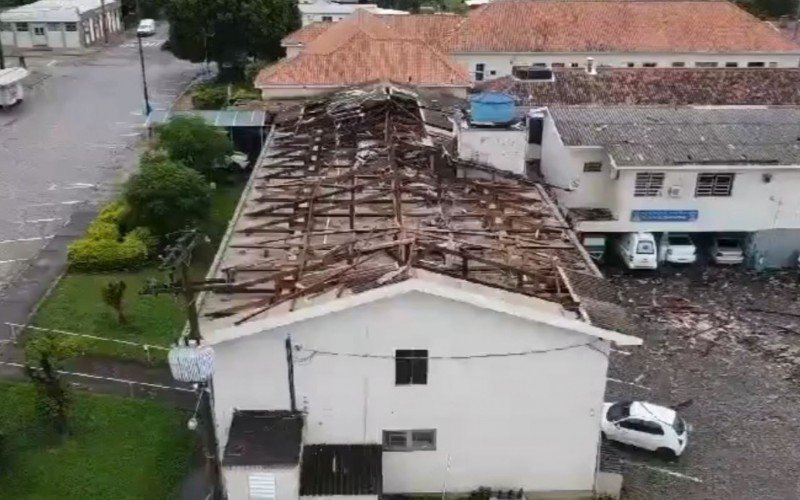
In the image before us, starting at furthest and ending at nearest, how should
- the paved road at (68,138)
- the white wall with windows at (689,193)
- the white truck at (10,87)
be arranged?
the white truck at (10,87) < the paved road at (68,138) < the white wall with windows at (689,193)

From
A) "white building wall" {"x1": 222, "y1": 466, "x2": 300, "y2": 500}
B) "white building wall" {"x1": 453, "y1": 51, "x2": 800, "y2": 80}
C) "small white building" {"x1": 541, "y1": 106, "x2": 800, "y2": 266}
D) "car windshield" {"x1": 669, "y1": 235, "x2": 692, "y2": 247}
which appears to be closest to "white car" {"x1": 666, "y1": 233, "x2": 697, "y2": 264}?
"car windshield" {"x1": 669, "y1": 235, "x2": 692, "y2": 247}

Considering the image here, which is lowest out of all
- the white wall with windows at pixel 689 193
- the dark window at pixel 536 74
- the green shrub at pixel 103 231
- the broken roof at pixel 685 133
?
the green shrub at pixel 103 231

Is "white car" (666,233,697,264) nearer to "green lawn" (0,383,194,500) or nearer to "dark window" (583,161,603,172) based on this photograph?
"dark window" (583,161,603,172)

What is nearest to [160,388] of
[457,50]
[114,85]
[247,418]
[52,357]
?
[52,357]

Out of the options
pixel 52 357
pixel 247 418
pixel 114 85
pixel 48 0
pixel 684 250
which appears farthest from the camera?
pixel 48 0

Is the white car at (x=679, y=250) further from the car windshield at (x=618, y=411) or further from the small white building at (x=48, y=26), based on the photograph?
the small white building at (x=48, y=26)

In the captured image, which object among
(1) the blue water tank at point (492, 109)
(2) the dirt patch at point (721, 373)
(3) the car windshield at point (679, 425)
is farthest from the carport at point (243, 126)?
(3) the car windshield at point (679, 425)

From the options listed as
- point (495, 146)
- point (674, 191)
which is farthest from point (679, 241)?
point (495, 146)

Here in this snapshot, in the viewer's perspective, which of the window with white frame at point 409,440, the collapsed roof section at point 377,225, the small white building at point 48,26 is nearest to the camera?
the window with white frame at point 409,440

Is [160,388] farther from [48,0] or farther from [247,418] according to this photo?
[48,0]
